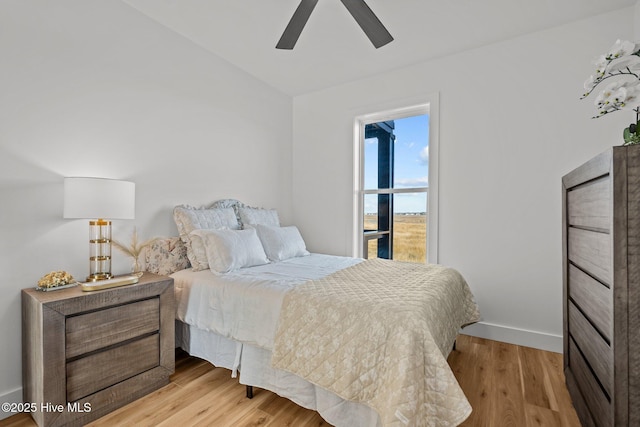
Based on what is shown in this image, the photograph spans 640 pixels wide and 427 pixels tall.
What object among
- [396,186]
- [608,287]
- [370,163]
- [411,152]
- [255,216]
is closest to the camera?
[608,287]

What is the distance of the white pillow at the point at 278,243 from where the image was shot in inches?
113

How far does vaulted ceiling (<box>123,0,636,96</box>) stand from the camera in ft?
7.47

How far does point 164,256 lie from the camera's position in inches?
97.3

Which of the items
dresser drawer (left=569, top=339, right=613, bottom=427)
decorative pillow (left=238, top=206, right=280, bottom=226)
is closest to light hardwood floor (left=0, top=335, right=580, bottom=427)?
dresser drawer (left=569, top=339, right=613, bottom=427)

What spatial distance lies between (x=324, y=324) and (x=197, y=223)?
1517mm

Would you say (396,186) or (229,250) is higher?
(396,186)

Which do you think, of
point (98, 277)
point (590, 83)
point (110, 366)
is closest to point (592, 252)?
point (590, 83)

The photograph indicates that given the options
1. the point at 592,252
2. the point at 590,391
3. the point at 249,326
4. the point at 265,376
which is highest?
the point at 592,252

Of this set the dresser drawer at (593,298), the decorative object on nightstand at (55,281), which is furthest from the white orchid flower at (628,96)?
the decorative object on nightstand at (55,281)

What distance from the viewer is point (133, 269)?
2.37 m

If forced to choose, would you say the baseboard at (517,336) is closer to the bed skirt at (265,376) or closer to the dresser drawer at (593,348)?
the dresser drawer at (593,348)

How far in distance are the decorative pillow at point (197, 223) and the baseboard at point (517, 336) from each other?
250 centimetres

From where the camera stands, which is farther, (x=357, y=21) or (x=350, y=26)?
(x=350, y=26)

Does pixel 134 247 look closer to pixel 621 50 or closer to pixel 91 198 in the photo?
pixel 91 198
